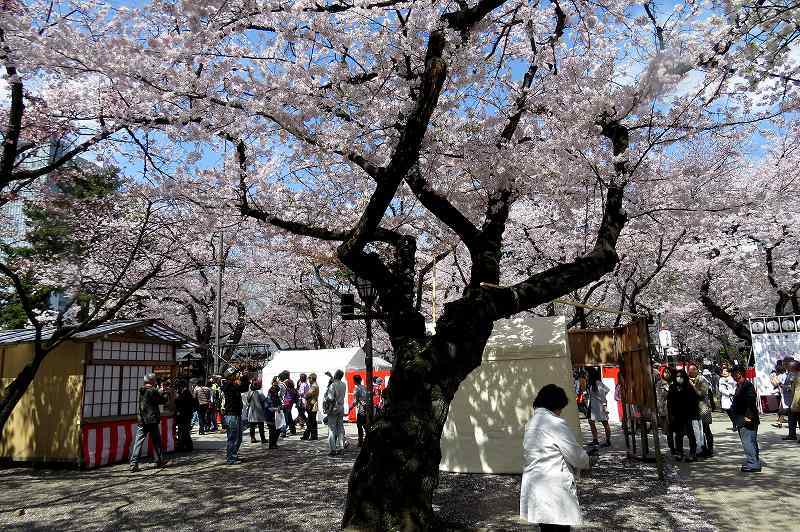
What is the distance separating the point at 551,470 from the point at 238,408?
27.1 ft

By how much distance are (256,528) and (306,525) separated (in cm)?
54

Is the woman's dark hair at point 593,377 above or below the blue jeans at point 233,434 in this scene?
above

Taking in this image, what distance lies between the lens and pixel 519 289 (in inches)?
263

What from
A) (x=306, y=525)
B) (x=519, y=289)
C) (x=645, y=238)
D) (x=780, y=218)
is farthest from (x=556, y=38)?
(x=780, y=218)

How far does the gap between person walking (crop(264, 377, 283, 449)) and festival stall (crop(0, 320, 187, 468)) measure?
9.56ft

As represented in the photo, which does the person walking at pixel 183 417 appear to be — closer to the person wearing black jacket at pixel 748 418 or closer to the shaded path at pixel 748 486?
the shaded path at pixel 748 486

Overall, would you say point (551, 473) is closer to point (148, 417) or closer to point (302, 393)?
point (148, 417)

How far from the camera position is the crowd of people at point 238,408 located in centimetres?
1066

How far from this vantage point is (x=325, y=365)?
2009 cm

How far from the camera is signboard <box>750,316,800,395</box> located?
55.8ft

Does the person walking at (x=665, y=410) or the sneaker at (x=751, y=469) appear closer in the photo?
the sneaker at (x=751, y=469)

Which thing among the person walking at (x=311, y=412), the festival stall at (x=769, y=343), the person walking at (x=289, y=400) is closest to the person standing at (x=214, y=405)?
the person walking at (x=289, y=400)

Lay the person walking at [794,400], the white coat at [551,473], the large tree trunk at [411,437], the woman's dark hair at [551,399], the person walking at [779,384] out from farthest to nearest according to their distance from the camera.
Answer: the person walking at [779,384] → the person walking at [794,400] → the large tree trunk at [411,437] → the woman's dark hair at [551,399] → the white coat at [551,473]

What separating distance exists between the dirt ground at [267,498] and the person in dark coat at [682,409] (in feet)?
3.50
